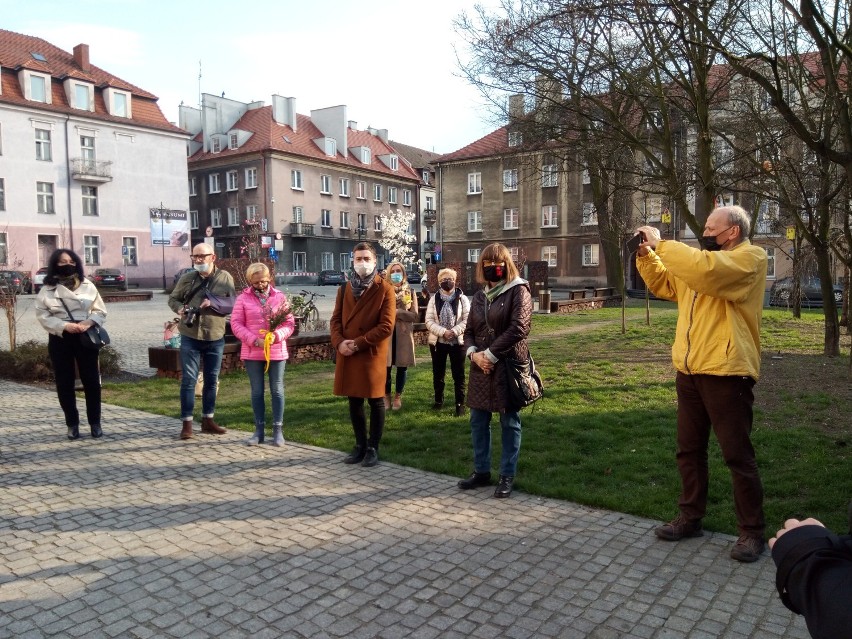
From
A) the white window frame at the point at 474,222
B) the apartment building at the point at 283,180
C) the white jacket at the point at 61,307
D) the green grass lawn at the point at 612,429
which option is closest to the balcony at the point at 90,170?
→ the apartment building at the point at 283,180

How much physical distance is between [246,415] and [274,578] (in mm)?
4733

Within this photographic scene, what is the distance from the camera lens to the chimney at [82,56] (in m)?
46.1

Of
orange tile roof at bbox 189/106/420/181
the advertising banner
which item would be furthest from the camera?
orange tile roof at bbox 189/106/420/181

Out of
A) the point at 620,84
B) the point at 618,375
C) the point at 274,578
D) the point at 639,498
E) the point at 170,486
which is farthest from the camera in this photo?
the point at 620,84

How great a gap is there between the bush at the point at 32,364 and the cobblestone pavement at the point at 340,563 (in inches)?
227

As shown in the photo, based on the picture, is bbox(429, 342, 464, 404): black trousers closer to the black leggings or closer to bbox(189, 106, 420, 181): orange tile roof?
the black leggings

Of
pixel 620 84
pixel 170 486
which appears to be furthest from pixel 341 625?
pixel 620 84

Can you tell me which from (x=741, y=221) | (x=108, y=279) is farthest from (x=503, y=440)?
(x=108, y=279)

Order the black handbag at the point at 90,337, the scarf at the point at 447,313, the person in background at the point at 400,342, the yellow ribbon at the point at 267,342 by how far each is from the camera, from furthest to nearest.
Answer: the person in background at the point at 400,342 → the scarf at the point at 447,313 → the black handbag at the point at 90,337 → the yellow ribbon at the point at 267,342

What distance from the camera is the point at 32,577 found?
4082mm

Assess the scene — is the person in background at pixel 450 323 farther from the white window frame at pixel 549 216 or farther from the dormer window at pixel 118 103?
the dormer window at pixel 118 103

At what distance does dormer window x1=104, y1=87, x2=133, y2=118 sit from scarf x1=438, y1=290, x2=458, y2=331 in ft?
145

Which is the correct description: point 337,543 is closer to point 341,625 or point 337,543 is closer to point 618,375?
point 341,625

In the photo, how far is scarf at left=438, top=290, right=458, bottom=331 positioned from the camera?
8.28 meters
